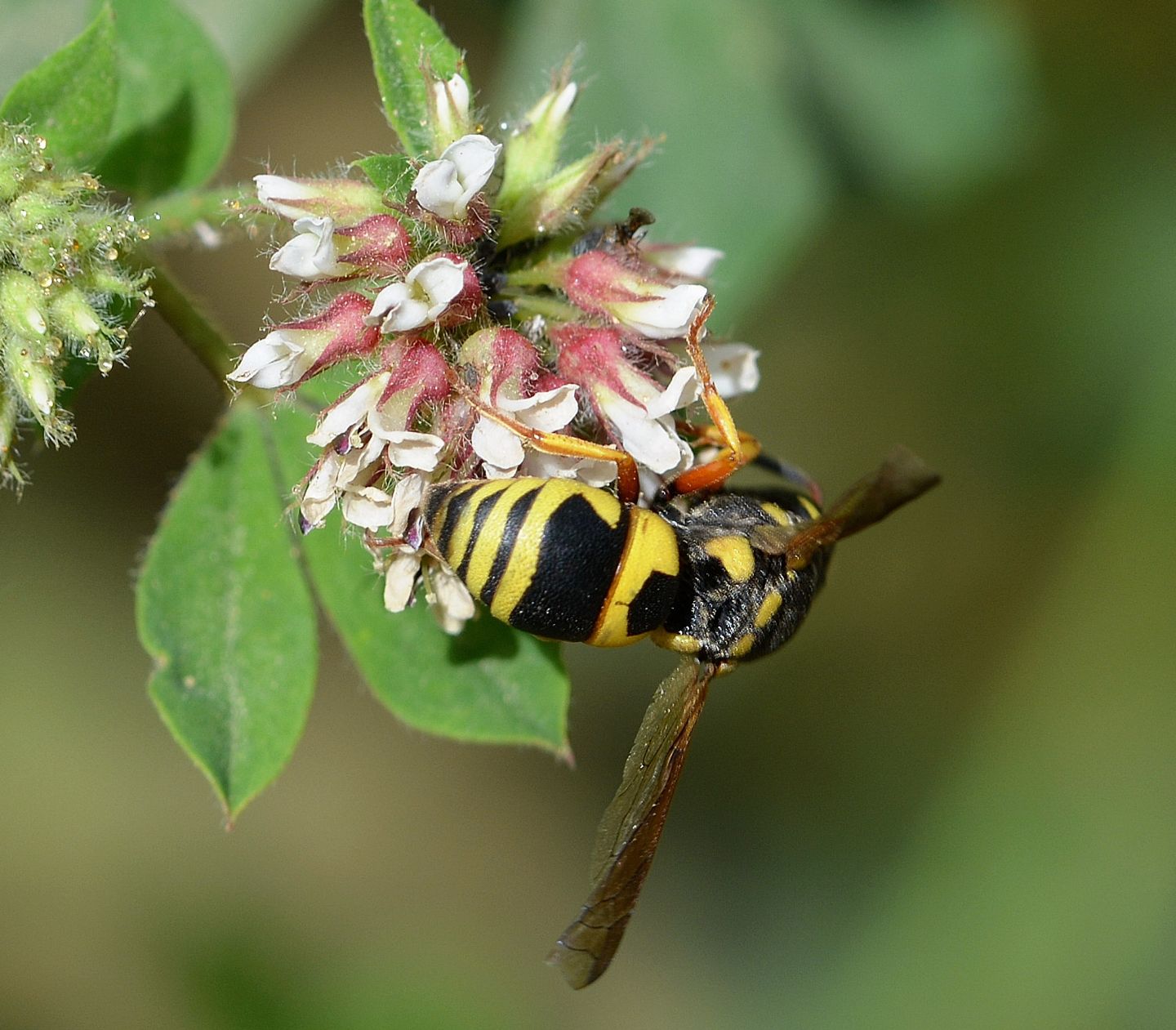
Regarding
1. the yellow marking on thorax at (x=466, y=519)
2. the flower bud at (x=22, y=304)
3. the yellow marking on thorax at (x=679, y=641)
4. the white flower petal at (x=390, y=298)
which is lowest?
the yellow marking on thorax at (x=679, y=641)

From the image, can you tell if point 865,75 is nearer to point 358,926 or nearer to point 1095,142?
point 1095,142

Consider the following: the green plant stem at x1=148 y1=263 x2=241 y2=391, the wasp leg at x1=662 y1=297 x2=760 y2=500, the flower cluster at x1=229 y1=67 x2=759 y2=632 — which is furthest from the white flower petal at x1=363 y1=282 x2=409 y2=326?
the green plant stem at x1=148 y1=263 x2=241 y2=391

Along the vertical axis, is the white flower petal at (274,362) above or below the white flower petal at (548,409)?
above

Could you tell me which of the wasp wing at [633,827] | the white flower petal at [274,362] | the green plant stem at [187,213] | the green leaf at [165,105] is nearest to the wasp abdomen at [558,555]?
the wasp wing at [633,827]

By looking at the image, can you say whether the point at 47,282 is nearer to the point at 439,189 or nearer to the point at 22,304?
the point at 22,304

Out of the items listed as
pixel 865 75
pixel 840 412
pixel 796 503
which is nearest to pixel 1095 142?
pixel 865 75

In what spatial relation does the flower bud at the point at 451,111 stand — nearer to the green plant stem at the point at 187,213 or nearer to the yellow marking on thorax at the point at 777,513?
the green plant stem at the point at 187,213
